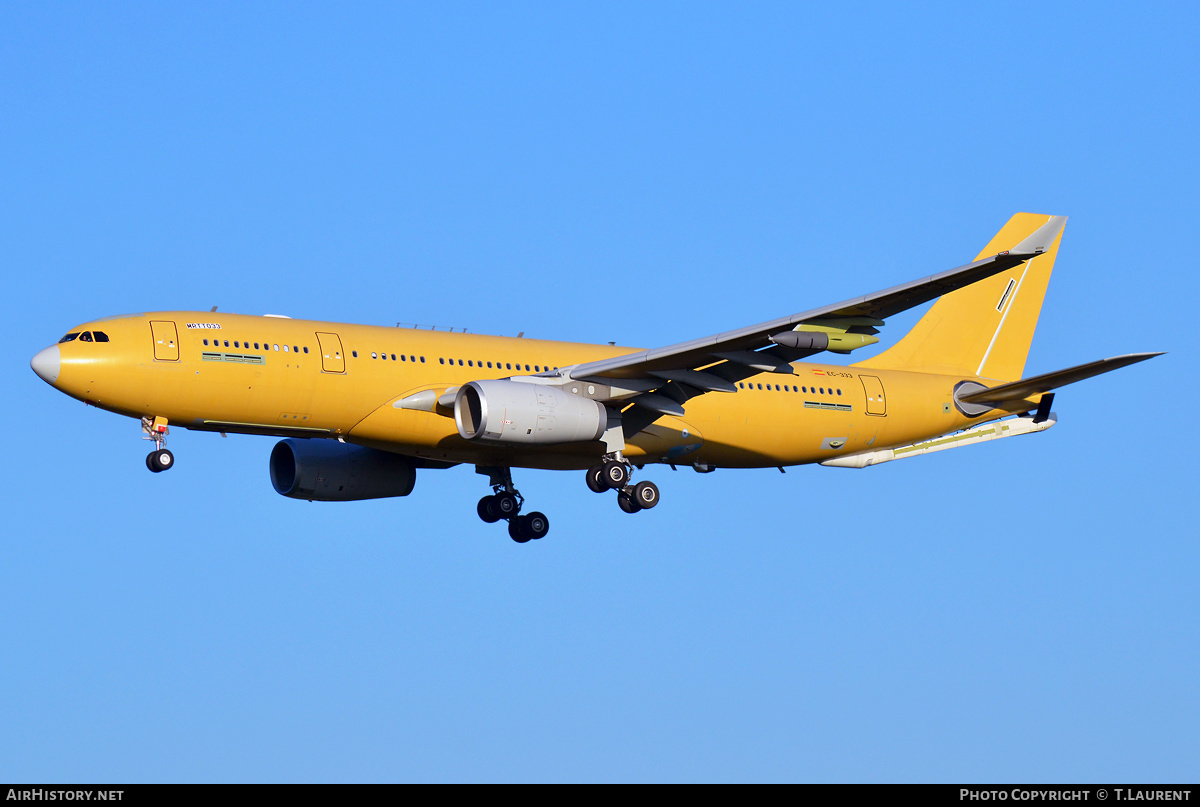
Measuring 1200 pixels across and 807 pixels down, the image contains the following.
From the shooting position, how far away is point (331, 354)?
39.6m

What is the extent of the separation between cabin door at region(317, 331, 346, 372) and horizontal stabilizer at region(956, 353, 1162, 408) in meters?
19.6

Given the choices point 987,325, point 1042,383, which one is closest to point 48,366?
point 1042,383

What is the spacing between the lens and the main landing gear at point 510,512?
47906mm

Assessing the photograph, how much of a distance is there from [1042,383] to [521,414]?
16.3m

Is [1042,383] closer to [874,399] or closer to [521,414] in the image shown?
[874,399]

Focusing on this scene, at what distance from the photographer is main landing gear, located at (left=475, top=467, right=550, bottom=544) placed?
47.9 metres

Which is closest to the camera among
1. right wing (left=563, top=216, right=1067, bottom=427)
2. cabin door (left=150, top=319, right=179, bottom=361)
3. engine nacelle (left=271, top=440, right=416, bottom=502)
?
right wing (left=563, top=216, right=1067, bottom=427)

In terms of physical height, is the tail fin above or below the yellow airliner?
above

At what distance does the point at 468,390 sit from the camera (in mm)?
39500

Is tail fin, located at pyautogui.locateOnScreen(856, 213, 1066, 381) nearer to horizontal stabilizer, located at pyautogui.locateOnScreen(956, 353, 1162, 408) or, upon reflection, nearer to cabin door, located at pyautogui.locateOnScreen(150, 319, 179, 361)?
horizontal stabilizer, located at pyautogui.locateOnScreen(956, 353, 1162, 408)

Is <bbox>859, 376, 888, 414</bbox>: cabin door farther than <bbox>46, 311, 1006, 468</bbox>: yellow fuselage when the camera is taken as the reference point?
Yes

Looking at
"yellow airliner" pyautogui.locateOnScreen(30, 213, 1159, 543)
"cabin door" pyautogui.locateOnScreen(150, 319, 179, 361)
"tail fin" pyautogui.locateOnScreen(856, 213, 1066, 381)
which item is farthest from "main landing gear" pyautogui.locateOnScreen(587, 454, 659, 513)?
"cabin door" pyautogui.locateOnScreen(150, 319, 179, 361)

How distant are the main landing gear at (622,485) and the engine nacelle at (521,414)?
91.2 inches
